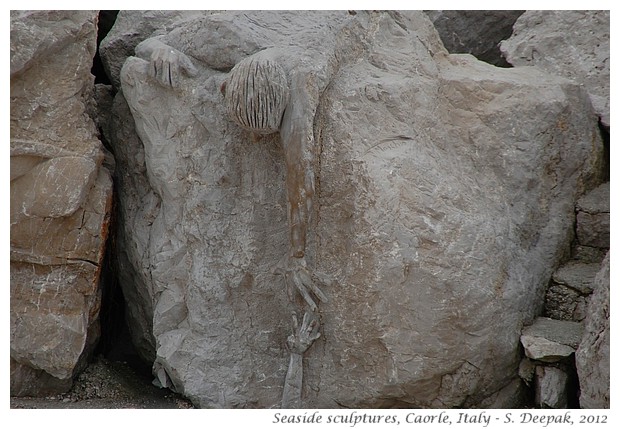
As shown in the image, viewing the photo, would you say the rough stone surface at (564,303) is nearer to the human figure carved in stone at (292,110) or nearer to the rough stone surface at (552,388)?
the rough stone surface at (552,388)

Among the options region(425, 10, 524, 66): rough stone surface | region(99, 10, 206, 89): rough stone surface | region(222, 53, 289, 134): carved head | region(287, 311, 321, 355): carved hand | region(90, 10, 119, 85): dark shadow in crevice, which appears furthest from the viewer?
region(425, 10, 524, 66): rough stone surface

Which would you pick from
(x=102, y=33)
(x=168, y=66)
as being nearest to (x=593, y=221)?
(x=168, y=66)

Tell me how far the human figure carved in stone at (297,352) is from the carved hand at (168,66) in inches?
35.6

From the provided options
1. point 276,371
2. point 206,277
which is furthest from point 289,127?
point 276,371

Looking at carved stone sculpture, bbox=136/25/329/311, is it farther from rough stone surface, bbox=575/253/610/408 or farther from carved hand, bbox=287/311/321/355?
rough stone surface, bbox=575/253/610/408

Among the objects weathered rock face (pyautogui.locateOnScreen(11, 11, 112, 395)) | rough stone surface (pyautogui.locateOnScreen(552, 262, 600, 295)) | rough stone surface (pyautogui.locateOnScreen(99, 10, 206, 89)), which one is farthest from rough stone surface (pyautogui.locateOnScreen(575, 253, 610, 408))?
rough stone surface (pyautogui.locateOnScreen(99, 10, 206, 89))

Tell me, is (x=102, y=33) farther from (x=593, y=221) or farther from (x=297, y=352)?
(x=593, y=221)

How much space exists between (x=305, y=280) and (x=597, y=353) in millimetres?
930

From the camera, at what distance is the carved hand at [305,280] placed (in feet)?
8.81

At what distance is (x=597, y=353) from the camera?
2488mm

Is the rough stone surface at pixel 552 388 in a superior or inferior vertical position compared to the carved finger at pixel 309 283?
inferior

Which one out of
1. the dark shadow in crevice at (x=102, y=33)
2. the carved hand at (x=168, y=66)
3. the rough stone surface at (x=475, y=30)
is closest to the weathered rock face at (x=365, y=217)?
the carved hand at (x=168, y=66)

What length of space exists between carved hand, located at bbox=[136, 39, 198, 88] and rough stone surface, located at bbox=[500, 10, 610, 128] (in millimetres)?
1320

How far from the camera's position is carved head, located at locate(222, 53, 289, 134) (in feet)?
8.57
